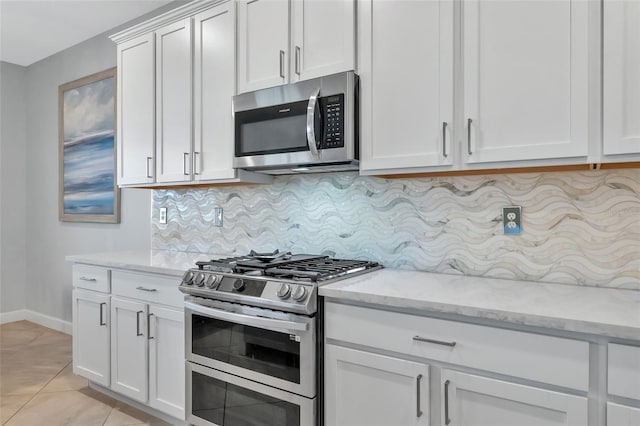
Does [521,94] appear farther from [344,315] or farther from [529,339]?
[344,315]

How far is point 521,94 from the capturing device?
1.55m

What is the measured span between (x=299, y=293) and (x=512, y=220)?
3.27 feet

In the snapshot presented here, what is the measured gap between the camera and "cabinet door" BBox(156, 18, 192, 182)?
2.58 m

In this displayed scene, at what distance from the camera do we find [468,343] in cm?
137

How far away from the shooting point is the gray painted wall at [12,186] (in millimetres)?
4465

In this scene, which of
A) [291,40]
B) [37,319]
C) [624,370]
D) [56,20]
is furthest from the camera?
[37,319]

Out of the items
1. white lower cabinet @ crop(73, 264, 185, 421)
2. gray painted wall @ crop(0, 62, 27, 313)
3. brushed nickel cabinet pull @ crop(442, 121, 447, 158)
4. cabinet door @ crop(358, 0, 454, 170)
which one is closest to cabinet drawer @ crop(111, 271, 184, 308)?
white lower cabinet @ crop(73, 264, 185, 421)

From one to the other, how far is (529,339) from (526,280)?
1.98 ft

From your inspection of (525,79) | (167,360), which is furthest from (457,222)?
(167,360)

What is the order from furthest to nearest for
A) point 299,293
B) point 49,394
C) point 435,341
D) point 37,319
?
point 37,319 < point 49,394 < point 299,293 < point 435,341

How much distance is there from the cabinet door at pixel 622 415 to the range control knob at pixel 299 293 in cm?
102

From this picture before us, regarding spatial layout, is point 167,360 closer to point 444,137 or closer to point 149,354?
point 149,354

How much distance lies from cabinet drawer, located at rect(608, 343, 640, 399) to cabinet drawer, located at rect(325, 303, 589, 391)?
0.06 meters

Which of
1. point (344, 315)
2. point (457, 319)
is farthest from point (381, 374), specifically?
point (457, 319)
